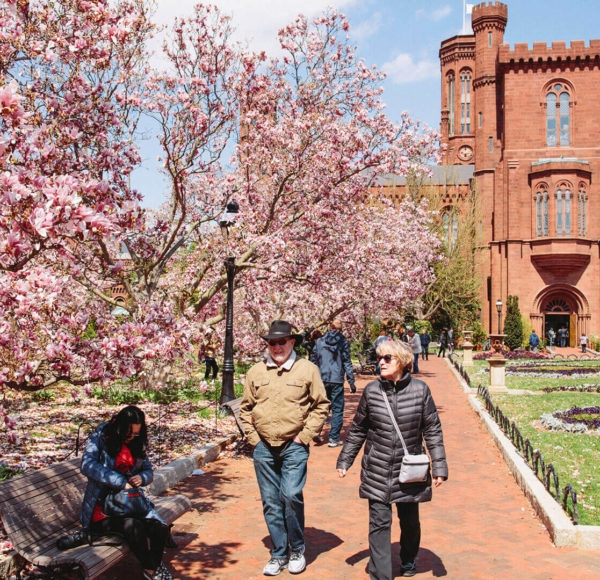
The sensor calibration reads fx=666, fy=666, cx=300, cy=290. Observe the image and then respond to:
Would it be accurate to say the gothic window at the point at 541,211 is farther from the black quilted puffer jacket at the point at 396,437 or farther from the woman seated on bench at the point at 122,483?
the woman seated on bench at the point at 122,483

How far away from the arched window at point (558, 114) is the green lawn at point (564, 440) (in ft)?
105

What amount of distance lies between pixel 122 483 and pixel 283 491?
126 centimetres

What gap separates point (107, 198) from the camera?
562 cm

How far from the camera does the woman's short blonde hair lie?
189 inches

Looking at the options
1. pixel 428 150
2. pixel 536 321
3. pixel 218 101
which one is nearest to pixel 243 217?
pixel 218 101

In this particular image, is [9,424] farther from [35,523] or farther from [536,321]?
[536,321]

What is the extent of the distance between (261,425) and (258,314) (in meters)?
16.3

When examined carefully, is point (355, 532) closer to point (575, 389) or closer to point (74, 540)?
point (74, 540)

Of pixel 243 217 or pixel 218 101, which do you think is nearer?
pixel 218 101

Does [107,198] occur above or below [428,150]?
below

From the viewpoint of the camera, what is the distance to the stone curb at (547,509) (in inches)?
221

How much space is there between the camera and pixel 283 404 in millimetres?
5336

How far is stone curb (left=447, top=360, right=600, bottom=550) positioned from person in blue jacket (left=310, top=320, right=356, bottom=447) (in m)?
2.48

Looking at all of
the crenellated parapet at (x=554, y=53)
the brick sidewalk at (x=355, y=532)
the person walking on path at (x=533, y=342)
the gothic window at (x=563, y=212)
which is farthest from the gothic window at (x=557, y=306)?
the brick sidewalk at (x=355, y=532)
